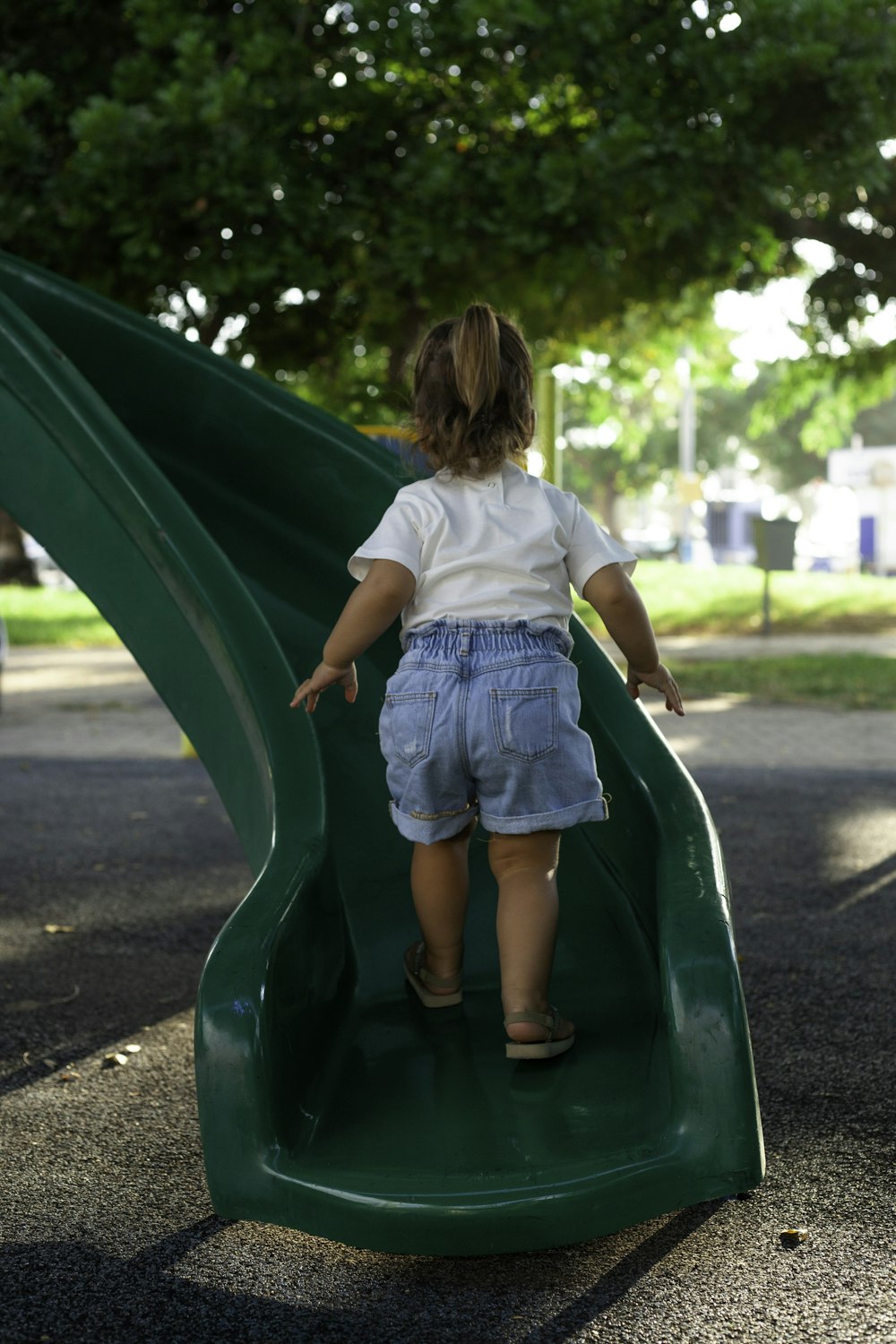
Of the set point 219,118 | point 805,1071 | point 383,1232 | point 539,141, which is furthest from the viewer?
point 539,141

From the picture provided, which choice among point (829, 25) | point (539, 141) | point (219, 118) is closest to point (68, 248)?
point (219, 118)

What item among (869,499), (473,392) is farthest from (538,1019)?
→ (869,499)

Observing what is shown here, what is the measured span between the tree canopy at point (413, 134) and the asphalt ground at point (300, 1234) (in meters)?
4.80

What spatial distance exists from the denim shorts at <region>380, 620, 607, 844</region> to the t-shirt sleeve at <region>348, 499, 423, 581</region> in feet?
0.42

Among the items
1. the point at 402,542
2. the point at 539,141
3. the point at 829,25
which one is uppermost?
the point at 829,25

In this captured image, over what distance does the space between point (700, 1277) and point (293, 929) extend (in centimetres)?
88

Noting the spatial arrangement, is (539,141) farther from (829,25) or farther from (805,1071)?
(805,1071)

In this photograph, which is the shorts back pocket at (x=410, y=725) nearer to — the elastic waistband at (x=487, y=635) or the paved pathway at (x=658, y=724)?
the elastic waistband at (x=487, y=635)

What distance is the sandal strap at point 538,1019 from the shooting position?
7.98 ft

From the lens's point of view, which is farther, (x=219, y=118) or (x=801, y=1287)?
(x=219, y=118)

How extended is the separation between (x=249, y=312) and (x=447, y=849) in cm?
845

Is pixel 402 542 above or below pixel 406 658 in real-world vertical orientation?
above

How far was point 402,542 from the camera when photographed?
248cm

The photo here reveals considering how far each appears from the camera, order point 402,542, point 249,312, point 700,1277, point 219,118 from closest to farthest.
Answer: point 700,1277 → point 402,542 → point 219,118 → point 249,312
